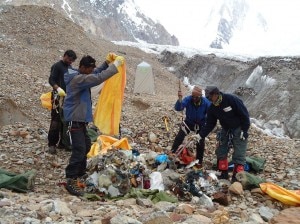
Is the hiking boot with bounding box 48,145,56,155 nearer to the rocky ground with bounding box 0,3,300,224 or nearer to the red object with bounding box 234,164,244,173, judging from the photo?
the rocky ground with bounding box 0,3,300,224

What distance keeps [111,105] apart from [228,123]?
190cm

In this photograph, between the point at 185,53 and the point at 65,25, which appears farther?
the point at 185,53

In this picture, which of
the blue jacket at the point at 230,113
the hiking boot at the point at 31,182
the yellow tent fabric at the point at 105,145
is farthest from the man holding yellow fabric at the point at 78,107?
the blue jacket at the point at 230,113

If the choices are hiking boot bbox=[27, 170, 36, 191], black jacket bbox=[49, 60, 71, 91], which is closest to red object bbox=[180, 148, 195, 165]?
black jacket bbox=[49, 60, 71, 91]

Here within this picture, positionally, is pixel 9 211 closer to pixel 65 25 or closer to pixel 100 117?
pixel 100 117

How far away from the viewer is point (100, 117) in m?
6.79

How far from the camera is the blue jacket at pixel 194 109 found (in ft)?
23.1

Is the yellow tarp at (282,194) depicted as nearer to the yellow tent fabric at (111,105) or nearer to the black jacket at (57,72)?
the yellow tent fabric at (111,105)

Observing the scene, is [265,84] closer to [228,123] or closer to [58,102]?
[228,123]

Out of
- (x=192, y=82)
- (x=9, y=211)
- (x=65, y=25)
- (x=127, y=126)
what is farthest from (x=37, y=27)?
(x=9, y=211)

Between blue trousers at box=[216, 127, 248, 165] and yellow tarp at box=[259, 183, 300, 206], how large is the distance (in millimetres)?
665

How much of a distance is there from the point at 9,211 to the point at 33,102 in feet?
23.7

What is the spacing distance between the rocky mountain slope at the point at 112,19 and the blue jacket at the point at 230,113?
Result: 8430cm

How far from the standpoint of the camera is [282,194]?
18.4 ft
